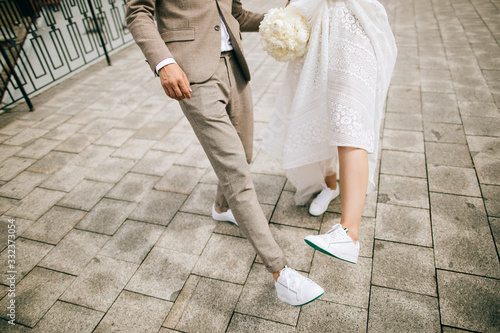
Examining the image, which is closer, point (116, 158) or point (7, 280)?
point (7, 280)

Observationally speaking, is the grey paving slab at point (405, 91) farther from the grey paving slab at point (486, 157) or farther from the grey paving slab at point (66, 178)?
the grey paving slab at point (66, 178)

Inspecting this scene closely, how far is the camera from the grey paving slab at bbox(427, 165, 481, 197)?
2.45 meters

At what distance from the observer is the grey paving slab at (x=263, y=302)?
5.76 ft

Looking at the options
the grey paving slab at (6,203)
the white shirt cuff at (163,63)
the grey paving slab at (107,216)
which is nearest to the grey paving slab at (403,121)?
the white shirt cuff at (163,63)

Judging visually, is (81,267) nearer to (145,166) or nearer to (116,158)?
(145,166)

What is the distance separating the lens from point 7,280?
2129 mm

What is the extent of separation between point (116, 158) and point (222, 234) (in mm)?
1710

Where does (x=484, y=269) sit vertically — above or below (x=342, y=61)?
below

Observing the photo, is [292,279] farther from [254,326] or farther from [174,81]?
[174,81]

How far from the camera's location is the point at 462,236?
6.84 ft

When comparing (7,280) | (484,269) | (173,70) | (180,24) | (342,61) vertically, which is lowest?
(484,269)

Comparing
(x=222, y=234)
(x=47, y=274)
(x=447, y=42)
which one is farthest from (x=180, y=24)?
(x=447, y=42)

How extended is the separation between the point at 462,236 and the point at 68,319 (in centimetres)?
262

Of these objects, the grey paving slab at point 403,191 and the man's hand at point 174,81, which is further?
the grey paving slab at point 403,191
